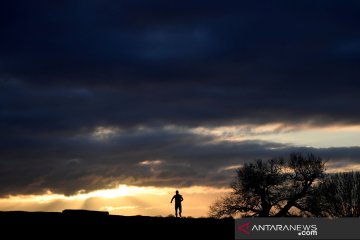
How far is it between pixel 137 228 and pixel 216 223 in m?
5.46

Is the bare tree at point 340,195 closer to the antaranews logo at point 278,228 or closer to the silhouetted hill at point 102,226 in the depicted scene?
the silhouetted hill at point 102,226

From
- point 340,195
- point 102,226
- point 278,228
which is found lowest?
point 278,228

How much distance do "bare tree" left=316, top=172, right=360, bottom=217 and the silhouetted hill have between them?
43.6 meters

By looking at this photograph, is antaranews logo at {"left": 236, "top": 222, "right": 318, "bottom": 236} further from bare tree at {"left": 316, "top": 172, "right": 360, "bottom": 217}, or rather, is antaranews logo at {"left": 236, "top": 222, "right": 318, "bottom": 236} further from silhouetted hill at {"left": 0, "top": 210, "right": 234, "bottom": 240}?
bare tree at {"left": 316, "top": 172, "right": 360, "bottom": 217}

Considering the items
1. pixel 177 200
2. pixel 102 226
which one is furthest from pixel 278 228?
pixel 177 200

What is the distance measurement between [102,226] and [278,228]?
8785 mm

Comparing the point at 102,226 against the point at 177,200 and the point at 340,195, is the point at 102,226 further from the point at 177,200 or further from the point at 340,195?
→ the point at 340,195

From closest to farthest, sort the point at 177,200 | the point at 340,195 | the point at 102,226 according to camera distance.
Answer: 1. the point at 102,226
2. the point at 177,200
3. the point at 340,195

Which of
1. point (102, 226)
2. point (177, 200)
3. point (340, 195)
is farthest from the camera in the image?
point (340, 195)

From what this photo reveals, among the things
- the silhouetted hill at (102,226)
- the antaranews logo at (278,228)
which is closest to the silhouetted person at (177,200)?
the silhouetted hill at (102,226)

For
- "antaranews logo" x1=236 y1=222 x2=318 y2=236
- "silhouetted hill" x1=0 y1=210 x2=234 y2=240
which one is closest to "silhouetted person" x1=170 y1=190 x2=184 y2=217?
"silhouetted hill" x1=0 y1=210 x2=234 y2=240

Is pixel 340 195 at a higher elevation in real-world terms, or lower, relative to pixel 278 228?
higher

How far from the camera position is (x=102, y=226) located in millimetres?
28375

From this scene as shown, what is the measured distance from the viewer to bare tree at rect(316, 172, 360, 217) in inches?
2864
